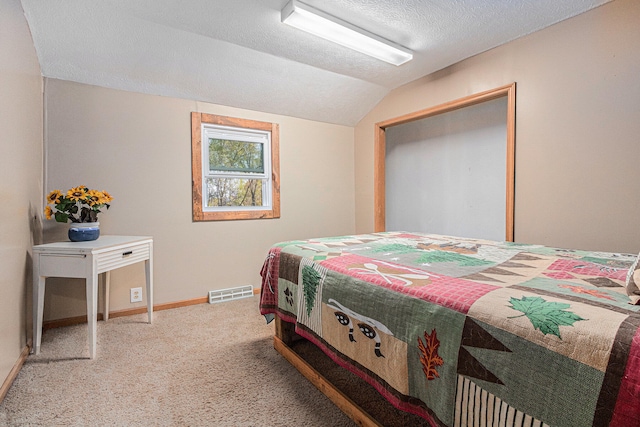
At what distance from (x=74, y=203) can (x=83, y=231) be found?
228 mm

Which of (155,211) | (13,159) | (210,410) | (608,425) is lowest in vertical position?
(210,410)

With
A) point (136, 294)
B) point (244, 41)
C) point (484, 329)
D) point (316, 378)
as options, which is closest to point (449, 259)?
point (484, 329)

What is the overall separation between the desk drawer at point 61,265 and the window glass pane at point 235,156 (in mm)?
1549

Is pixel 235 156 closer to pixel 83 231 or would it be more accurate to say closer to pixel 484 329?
pixel 83 231

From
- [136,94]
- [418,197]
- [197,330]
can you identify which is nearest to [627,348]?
[197,330]

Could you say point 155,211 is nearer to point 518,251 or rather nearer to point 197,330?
point 197,330

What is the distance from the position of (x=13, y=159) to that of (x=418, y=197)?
399 cm

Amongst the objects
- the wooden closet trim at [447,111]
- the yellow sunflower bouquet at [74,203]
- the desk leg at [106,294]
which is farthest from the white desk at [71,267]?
the wooden closet trim at [447,111]

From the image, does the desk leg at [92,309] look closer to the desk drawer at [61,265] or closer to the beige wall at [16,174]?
the desk drawer at [61,265]

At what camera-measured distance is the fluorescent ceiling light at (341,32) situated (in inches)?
81.1

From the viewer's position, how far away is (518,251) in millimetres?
1673

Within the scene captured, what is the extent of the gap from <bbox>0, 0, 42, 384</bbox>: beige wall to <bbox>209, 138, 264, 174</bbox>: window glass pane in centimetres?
141

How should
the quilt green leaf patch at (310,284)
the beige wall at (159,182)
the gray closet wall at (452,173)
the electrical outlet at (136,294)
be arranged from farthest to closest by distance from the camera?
the gray closet wall at (452,173)
the electrical outlet at (136,294)
the beige wall at (159,182)
the quilt green leaf patch at (310,284)

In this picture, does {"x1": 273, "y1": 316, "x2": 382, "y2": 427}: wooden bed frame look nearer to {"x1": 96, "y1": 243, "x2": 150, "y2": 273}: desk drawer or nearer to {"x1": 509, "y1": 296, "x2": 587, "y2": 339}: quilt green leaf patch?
{"x1": 509, "y1": 296, "x2": 587, "y2": 339}: quilt green leaf patch
